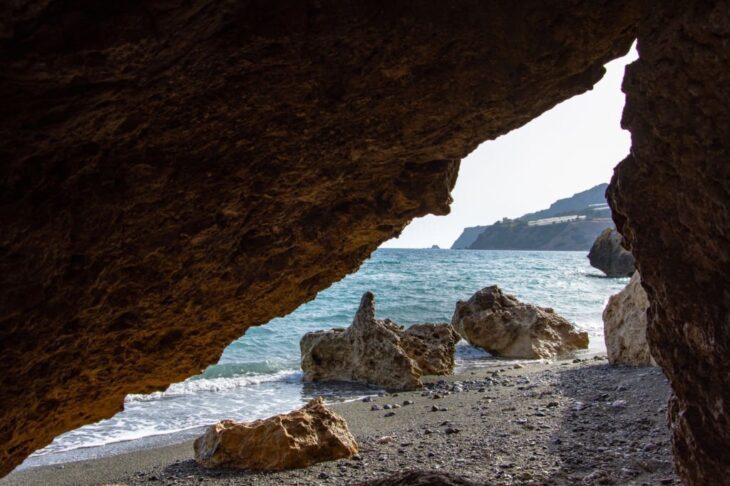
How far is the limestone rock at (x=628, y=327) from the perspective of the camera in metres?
9.37

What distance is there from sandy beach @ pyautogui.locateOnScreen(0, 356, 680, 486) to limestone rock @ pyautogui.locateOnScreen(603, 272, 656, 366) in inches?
18.0

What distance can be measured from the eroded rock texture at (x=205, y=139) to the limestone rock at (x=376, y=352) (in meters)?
6.87

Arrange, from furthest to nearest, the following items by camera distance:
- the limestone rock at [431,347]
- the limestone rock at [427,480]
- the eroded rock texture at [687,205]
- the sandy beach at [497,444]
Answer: the limestone rock at [431,347] → the sandy beach at [497,444] → the limestone rock at [427,480] → the eroded rock texture at [687,205]

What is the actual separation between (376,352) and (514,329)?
5.12 meters

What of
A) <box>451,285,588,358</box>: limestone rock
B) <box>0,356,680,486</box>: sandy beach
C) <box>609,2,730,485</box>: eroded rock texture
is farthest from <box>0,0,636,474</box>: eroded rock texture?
<box>451,285,588,358</box>: limestone rock

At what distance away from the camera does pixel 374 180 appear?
12.4ft

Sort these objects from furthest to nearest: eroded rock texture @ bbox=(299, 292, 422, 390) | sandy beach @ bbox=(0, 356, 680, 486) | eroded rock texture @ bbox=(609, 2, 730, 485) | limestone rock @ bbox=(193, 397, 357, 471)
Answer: eroded rock texture @ bbox=(299, 292, 422, 390) → limestone rock @ bbox=(193, 397, 357, 471) → sandy beach @ bbox=(0, 356, 680, 486) → eroded rock texture @ bbox=(609, 2, 730, 485)

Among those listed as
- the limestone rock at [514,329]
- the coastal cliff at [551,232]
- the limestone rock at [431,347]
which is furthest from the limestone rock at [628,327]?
the coastal cliff at [551,232]

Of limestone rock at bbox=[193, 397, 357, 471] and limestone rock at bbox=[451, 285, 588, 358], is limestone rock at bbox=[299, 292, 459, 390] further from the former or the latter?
limestone rock at bbox=[193, 397, 357, 471]

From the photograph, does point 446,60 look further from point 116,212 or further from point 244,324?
point 244,324

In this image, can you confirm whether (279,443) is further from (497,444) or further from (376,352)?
(376,352)

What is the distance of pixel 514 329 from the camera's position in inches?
565

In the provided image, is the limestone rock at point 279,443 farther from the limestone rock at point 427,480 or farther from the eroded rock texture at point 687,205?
the eroded rock texture at point 687,205

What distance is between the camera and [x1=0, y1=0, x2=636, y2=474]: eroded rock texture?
221 cm
